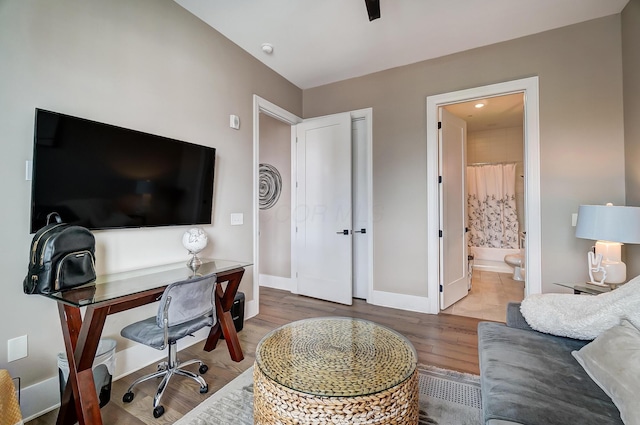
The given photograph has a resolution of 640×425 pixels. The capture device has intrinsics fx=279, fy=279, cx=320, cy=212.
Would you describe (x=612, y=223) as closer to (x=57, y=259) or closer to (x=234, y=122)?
(x=234, y=122)

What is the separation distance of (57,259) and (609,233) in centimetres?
344

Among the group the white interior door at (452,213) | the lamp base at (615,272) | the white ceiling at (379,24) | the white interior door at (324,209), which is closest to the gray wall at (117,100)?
the white ceiling at (379,24)

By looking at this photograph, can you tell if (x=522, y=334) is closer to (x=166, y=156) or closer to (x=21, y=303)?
(x=166, y=156)

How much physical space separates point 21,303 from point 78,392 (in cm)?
63

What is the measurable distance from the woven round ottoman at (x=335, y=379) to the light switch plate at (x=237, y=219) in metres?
1.56

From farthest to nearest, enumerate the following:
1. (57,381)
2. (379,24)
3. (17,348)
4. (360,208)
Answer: (360,208) → (379,24) → (57,381) → (17,348)

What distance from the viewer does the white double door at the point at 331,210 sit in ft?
11.6

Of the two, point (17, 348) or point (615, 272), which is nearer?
point (17, 348)

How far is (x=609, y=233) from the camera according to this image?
195 centimetres

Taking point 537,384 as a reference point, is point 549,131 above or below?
above

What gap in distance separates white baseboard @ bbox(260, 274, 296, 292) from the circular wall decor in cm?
111

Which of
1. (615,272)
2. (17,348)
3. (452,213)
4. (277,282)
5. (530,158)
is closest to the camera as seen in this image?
(17,348)

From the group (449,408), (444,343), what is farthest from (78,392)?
(444,343)

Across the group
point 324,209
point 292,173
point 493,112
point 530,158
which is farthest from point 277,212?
point 493,112
